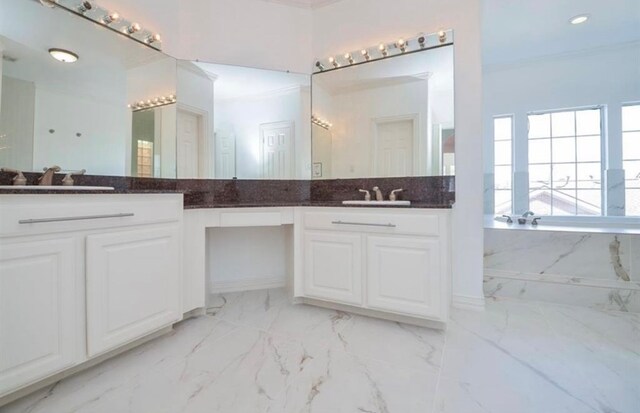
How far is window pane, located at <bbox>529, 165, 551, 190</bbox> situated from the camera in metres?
4.02

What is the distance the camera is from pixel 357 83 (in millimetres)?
2691

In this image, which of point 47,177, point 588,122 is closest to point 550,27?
point 588,122

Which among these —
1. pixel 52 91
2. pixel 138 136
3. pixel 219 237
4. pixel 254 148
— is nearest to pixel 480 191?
pixel 254 148

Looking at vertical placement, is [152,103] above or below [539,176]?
above

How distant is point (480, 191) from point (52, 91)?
282 cm

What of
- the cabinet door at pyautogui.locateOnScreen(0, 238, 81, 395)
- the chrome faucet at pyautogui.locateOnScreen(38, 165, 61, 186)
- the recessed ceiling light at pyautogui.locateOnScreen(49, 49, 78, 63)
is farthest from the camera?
the recessed ceiling light at pyautogui.locateOnScreen(49, 49, 78, 63)

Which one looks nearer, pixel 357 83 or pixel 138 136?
pixel 138 136

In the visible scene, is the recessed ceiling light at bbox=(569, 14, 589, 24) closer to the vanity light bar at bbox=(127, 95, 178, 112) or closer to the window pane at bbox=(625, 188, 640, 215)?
the window pane at bbox=(625, 188, 640, 215)

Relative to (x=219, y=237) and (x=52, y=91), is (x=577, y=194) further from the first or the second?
(x=52, y=91)

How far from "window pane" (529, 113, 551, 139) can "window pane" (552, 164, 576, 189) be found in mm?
451

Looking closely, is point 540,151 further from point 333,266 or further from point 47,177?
point 47,177

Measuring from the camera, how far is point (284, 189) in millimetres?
2744

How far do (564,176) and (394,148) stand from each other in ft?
9.52

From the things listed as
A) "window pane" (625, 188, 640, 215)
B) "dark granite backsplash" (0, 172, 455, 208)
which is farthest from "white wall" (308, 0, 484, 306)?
"window pane" (625, 188, 640, 215)
